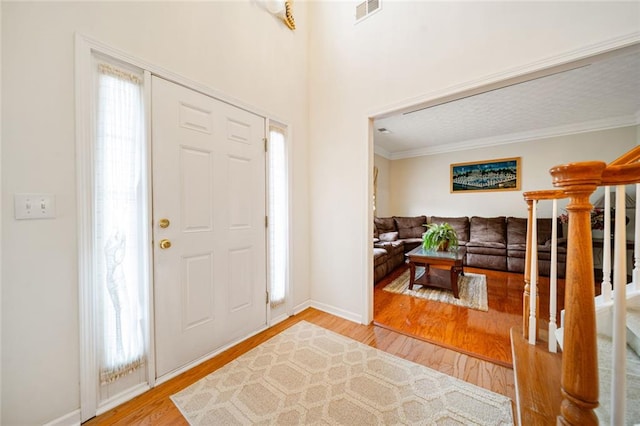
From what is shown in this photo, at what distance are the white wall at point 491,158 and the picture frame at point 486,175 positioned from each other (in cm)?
9

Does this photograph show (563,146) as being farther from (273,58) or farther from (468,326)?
(273,58)

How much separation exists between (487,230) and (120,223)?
5525mm

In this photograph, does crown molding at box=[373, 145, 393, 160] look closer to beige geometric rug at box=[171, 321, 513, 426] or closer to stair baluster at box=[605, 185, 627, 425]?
beige geometric rug at box=[171, 321, 513, 426]

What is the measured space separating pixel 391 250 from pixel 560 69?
3.07 m

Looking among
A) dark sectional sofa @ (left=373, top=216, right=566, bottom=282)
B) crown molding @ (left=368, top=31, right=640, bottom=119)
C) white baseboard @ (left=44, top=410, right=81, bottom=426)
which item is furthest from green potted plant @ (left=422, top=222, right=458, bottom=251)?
white baseboard @ (left=44, top=410, right=81, bottom=426)

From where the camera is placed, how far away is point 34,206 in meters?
1.16

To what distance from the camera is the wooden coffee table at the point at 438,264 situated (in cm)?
307

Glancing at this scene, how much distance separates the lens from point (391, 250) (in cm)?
416

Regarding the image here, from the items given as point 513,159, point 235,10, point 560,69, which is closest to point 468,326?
point 560,69

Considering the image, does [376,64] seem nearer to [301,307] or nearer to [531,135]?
[301,307]

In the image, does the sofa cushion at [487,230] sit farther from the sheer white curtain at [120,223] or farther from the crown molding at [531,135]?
the sheer white curtain at [120,223]

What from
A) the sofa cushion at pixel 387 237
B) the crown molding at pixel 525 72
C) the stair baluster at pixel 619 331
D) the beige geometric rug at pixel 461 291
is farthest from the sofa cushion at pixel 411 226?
the stair baluster at pixel 619 331

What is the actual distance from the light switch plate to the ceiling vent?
2.89 metres

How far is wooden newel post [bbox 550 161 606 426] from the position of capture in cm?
62
